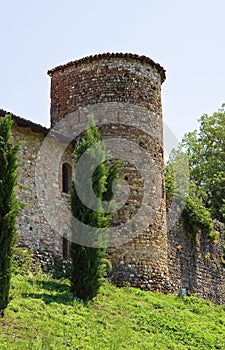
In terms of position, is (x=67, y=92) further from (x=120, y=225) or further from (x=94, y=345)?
(x=94, y=345)

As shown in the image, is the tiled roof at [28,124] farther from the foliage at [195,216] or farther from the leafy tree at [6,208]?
the foliage at [195,216]

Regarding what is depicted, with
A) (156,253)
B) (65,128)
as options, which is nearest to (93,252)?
(156,253)

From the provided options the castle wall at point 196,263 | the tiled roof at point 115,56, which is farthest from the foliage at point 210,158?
the tiled roof at point 115,56

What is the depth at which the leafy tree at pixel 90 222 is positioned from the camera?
15.8 metres

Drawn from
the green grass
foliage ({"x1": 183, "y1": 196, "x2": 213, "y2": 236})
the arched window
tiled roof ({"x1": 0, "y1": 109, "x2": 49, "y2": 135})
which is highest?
tiled roof ({"x1": 0, "y1": 109, "x2": 49, "y2": 135})

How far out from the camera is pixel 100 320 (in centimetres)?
1450

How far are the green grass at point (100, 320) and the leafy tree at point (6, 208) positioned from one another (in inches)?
27.3

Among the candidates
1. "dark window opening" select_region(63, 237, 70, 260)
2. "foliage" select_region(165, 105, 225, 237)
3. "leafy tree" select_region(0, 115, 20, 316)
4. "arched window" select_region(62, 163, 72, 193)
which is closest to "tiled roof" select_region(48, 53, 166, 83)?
"arched window" select_region(62, 163, 72, 193)

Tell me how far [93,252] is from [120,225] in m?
3.76

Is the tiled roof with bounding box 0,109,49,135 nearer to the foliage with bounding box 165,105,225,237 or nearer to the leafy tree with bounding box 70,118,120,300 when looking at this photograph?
the leafy tree with bounding box 70,118,120,300

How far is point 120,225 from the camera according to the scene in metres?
19.7

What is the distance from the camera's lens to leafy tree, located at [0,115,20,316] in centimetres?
1309

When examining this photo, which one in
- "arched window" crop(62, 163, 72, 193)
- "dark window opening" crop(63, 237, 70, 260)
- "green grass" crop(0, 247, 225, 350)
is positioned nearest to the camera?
"green grass" crop(0, 247, 225, 350)

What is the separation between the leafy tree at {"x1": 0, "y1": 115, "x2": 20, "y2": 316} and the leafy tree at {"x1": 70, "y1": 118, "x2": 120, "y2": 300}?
278 cm
